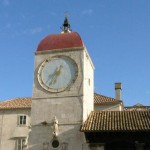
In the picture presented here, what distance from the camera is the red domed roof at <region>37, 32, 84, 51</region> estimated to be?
23.1 metres

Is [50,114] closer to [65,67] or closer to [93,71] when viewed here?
[65,67]

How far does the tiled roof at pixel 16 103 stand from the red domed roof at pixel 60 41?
1635 cm

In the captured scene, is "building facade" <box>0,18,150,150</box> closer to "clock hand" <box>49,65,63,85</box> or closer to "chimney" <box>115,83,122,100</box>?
"clock hand" <box>49,65,63,85</box>

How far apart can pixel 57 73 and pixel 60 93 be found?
139 centimetres

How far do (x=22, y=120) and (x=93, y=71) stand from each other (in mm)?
16160

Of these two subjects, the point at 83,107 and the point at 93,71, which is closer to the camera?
the point at 83,107

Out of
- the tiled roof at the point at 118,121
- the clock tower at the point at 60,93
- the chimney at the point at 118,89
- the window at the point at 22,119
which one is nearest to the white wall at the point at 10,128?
the window at the point at 22,119

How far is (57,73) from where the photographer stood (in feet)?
74.8

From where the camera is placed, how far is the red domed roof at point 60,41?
2309cm

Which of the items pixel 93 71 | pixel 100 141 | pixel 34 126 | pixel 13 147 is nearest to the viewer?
pixel 100 141

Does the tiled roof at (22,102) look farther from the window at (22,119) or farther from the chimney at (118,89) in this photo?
the window at (22,119)

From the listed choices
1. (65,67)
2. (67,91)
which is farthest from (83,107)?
(65,67)

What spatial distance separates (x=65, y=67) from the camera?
2272 cm

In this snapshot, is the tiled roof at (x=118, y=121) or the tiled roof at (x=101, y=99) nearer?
the tiled roof at (x=118, y=121)
